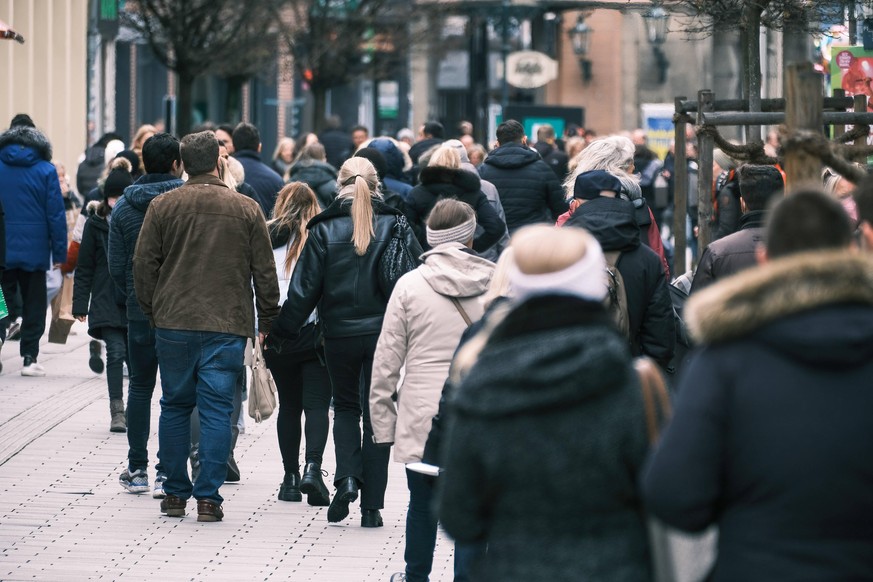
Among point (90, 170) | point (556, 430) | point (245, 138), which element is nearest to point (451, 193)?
point (245, 138)

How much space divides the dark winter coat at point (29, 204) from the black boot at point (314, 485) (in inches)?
179

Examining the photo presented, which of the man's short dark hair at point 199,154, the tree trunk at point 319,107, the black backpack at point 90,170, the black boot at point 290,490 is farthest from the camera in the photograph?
the tree trunk at point 319,107

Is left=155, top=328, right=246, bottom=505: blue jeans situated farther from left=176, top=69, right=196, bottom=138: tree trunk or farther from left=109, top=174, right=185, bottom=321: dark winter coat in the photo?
left=176, top=69, right=196, bottom=138: tree trunk

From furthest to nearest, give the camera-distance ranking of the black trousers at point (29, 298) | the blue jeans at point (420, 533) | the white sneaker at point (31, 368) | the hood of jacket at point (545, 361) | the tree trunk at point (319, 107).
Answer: the tree trunk at point (319, 107), the white sneaker at point (31, 368), the black trousers at point (29, 298), the blue jeans at point (420, 533), the hood of jacket at point (545, 361)

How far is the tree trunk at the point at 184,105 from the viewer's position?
2636 centimetres

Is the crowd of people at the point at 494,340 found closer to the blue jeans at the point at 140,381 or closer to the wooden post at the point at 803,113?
the blue jeans at the point at 140,381

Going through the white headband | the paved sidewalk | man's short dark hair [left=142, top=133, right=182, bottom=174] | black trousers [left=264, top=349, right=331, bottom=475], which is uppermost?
man's short dark hair [left=142, top=133, right=182, bottom=174]

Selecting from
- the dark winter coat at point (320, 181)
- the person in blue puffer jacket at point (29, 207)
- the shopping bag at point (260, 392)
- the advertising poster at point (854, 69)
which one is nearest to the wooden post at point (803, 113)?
the shopping bag at point (260, 392)

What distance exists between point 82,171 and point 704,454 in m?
16.2

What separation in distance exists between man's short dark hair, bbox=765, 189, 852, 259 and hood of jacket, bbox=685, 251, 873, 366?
33 mm

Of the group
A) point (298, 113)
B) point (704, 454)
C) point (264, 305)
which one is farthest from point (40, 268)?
point (298, 113)

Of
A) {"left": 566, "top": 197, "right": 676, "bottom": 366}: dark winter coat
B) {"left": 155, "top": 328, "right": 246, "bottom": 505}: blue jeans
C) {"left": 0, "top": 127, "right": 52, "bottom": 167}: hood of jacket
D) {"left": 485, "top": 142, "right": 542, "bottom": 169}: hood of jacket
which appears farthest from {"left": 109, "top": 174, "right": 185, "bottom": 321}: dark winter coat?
{"left": 485, "top": 142, "right": 542, "bottom": 169}: hood of jacket

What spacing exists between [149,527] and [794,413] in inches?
203

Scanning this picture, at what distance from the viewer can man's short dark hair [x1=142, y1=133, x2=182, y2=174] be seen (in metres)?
8.54
